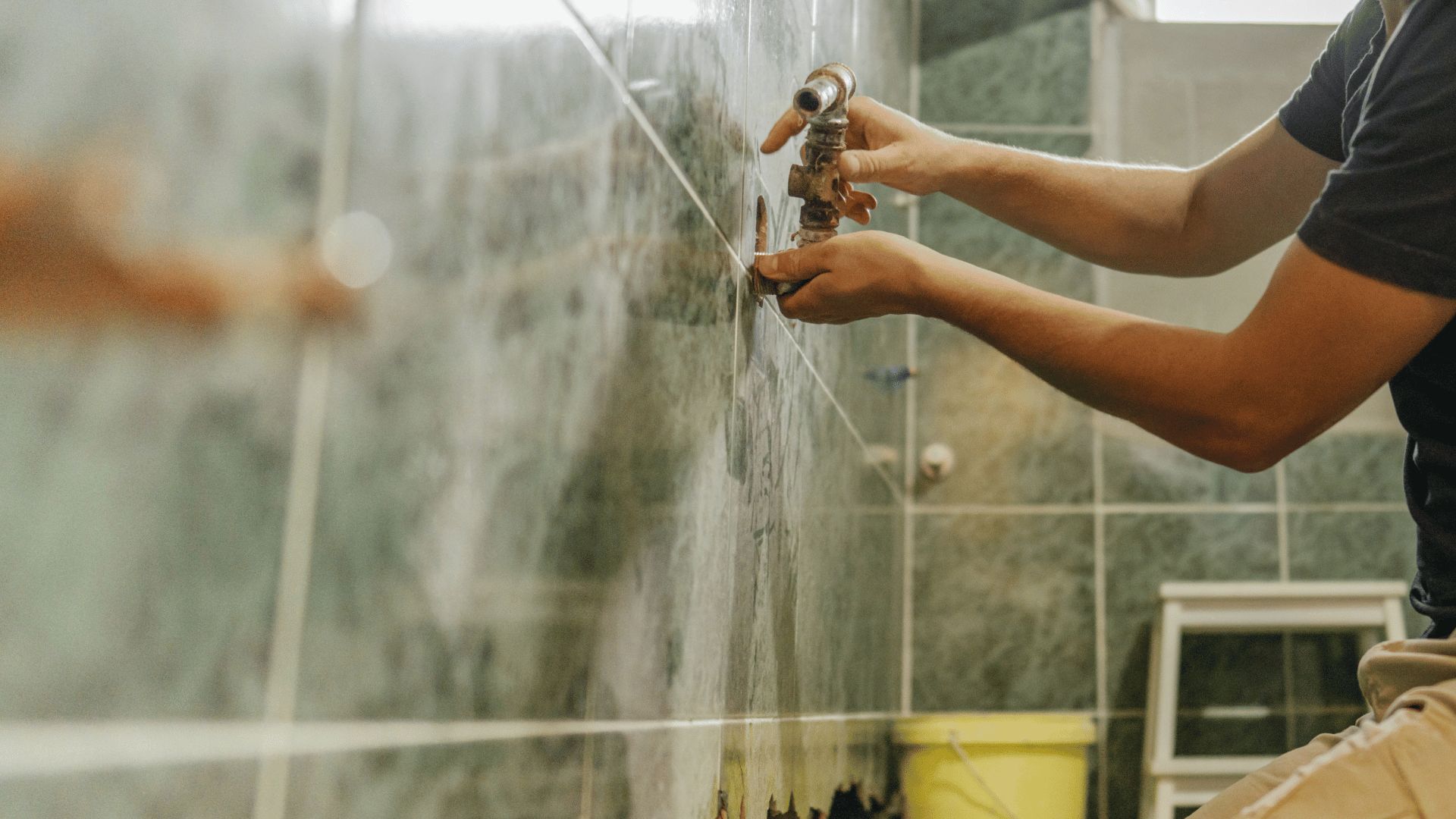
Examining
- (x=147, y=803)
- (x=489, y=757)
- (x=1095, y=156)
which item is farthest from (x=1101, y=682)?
(x=147, y=803)

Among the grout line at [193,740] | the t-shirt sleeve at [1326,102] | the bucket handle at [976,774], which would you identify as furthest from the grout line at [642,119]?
the bucket handle at [976,774]

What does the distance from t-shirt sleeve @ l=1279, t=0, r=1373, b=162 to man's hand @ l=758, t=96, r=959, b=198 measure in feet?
1.10

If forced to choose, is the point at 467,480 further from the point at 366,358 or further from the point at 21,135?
the point at 21,135

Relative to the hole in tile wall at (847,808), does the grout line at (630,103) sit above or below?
above

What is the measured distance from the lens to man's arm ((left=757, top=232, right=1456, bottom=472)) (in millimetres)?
663

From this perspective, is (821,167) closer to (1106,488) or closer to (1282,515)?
(1106,488)

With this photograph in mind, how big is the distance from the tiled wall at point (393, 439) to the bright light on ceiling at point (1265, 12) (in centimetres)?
223

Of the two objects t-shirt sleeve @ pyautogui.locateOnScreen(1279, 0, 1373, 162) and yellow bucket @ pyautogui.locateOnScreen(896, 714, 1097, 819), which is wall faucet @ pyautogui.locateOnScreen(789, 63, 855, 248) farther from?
yellow bucket @ pyautogui.locateOnScreen(896, 714, 1097, 819)

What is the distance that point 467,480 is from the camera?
406 mm

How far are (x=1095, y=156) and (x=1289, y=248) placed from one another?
1981 mm

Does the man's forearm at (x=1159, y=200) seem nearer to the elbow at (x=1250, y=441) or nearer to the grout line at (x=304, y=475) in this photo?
the elbow at (x=1250, y=441)

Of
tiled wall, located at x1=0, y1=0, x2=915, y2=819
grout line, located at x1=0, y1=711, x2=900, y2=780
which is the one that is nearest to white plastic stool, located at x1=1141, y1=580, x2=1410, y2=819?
tiled wall, located at x1=0, y1=0, x2=915, y2=819

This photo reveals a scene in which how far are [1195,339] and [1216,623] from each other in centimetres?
163

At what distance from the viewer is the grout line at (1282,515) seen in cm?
236
